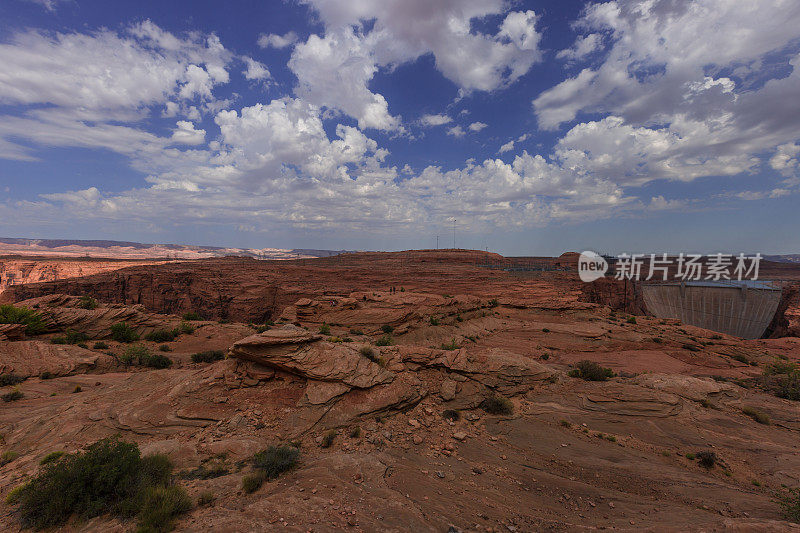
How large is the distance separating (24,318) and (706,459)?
1385 inches

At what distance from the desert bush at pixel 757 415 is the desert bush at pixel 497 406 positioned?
9754 mm

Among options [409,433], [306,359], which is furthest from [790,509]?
[306,359]

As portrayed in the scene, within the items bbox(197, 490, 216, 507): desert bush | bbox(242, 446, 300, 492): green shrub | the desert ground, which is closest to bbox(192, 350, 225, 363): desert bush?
the desert ground

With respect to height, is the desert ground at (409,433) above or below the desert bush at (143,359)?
above

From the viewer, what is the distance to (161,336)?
21953mm

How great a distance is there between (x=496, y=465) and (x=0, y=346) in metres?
24.8

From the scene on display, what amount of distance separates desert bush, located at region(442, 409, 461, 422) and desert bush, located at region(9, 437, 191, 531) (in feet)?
25.2

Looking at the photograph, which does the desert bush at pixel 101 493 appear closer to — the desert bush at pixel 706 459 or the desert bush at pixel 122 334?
the desert bush at pixel 706 459

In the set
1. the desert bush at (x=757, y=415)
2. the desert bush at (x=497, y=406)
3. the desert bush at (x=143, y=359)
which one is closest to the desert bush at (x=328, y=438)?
the desert bush at (x=497, y=406)

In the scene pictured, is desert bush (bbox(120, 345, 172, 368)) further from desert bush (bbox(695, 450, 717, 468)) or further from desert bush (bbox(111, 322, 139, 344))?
desert bush (bbox(695, 450, 717, 468))

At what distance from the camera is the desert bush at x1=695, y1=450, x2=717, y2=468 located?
27.6ft

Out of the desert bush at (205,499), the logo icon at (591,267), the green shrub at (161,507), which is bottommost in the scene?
the desert bush at (205,499)

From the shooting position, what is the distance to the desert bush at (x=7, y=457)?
7908mm

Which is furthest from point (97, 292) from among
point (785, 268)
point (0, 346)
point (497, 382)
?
point (785, 268)
